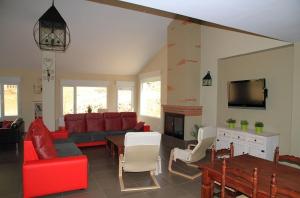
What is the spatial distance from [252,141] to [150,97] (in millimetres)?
5281

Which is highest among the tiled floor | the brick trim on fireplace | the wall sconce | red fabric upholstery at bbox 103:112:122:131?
the wall sconce

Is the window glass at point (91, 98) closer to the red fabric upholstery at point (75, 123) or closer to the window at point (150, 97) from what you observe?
the window at point (150, 97)

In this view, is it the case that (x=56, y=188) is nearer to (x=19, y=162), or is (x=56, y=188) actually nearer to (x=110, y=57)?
(x=19, y=162)

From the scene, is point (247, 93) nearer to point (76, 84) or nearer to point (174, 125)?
point (174, 125)

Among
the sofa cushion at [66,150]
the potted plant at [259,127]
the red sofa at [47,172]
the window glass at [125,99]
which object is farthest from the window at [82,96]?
the potted plant at [259,127]

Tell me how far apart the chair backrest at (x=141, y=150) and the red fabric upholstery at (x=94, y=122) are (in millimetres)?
3217

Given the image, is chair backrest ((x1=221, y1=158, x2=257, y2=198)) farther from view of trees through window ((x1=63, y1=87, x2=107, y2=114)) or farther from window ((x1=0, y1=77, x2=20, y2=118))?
window ((x1=0, y1=77, x2=20, y2=118))

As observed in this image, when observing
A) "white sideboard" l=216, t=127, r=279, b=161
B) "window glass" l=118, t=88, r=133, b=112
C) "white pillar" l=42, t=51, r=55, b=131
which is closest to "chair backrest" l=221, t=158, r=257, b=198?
"white sideboard" l=216, t=127, r=279, b=161

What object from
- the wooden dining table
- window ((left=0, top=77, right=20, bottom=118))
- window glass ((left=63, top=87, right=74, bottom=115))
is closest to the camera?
the wooden dining table

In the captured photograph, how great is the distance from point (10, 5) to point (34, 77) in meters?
3.57

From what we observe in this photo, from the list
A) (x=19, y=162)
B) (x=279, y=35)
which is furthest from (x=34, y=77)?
(x=279, y=35)

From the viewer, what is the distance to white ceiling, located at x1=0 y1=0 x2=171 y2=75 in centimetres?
565

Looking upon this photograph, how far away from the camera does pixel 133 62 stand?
8.95m

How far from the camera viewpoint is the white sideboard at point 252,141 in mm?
4250
